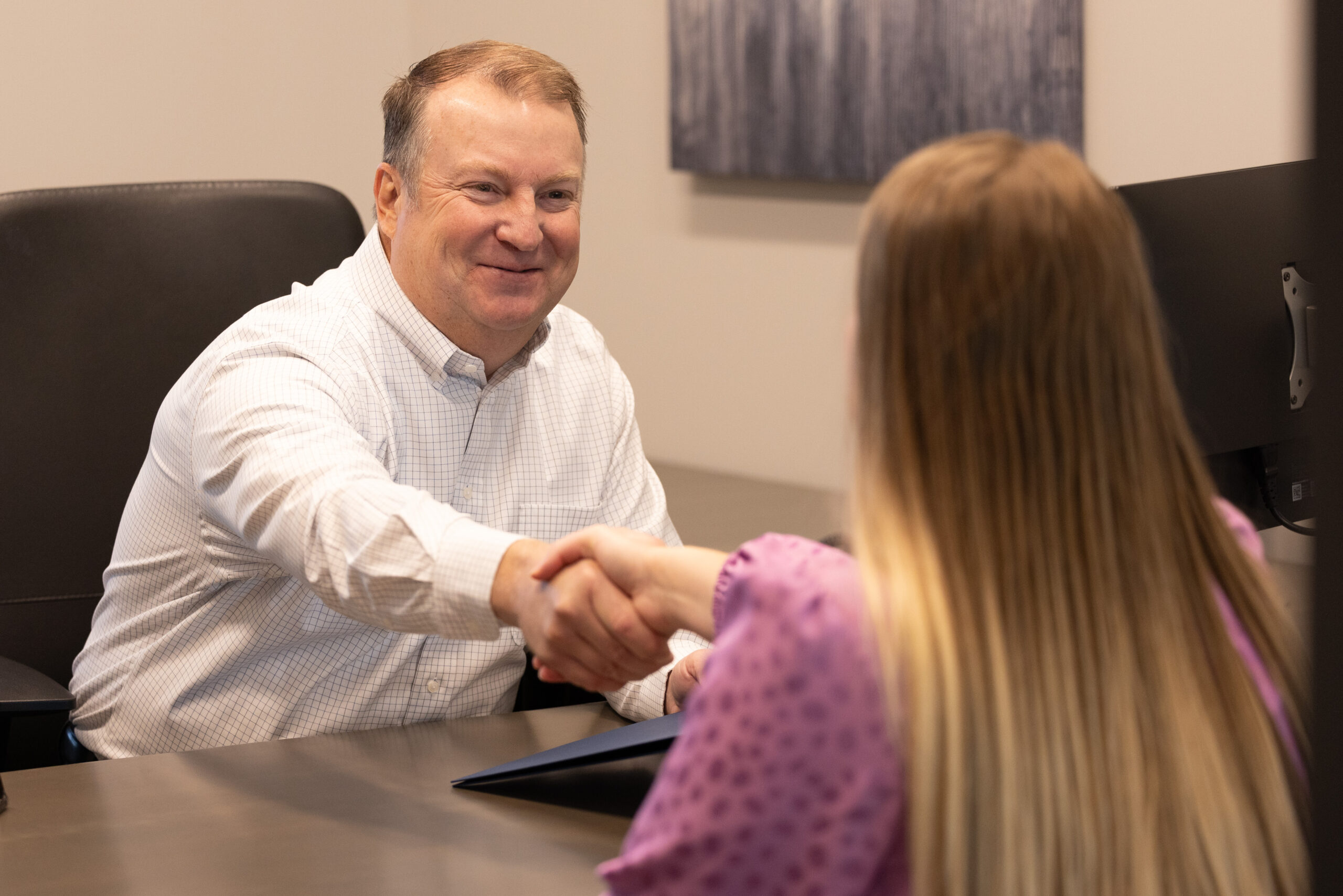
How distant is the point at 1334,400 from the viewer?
321 millimetres

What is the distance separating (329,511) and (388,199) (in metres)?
0.57

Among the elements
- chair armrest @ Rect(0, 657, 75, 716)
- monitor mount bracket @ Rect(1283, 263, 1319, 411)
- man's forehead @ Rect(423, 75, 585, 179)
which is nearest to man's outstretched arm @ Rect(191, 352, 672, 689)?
chair armrest @ Rect(0, 657, 75, 716)

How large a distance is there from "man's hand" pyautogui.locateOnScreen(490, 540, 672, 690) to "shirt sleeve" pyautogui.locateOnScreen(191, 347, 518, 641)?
0.07 ft

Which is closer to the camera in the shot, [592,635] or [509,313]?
[592,635]

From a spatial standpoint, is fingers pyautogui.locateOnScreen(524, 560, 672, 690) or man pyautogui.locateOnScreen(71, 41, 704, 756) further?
man pyautogui.locateOnScreen(71, 41, 704, 756)

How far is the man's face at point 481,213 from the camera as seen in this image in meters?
1.53

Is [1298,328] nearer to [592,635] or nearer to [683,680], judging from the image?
[683,680]

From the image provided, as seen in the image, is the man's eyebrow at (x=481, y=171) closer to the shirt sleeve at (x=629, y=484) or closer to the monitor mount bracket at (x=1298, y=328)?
the shirt sleeve at (x=629, y=484)

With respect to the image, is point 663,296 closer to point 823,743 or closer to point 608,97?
point 608,97

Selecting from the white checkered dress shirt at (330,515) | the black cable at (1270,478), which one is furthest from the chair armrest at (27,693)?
the black cable at (1270,478)

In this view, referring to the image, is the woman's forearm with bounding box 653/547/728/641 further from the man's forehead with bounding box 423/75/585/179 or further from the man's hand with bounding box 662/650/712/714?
the man's forehead with bounding box 423/75/585/179

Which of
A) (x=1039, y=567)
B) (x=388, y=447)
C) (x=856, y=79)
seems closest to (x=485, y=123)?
(x=388, y=447)

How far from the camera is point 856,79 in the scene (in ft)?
10.4

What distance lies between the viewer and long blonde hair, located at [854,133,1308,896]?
1.96 ft
